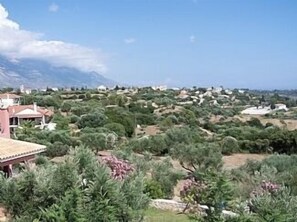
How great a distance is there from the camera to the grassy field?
14105 mm

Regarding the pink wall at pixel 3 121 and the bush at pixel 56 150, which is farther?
the bush at pixel 56 150

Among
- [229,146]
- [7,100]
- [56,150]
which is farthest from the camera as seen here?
[229,146]

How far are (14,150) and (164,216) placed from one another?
4.78 meters

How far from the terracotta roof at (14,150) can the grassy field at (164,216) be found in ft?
12.3

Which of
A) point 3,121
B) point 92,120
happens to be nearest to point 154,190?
point 3,121

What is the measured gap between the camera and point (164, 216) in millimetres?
14891

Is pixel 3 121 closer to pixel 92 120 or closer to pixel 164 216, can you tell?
pixel 164 216

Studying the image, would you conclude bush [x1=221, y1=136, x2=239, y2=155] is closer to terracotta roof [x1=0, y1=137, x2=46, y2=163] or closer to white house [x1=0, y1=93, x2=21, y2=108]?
white house [x1=0, y1=93, x2=21, y2=108]

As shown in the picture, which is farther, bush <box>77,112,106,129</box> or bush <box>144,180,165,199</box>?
bush <box>77,112,106,129</box>

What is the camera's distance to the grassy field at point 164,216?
46.3 ft

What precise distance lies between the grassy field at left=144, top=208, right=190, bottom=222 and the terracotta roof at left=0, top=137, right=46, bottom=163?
12.3 ft

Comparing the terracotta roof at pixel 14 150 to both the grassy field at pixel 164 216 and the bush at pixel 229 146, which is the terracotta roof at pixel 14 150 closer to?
the grassy field at pixel 164 216

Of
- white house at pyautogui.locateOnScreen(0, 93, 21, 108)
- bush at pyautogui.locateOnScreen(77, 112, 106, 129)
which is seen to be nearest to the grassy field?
white house at pyautogui.locateOnScreen(0, 93, 21, 108)

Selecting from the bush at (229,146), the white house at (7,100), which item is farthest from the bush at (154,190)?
the bush at (229,146)
